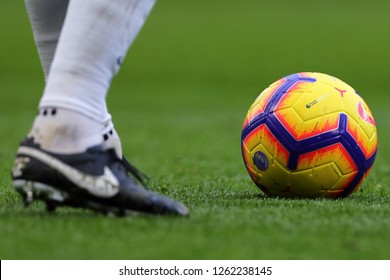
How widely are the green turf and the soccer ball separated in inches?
5.9

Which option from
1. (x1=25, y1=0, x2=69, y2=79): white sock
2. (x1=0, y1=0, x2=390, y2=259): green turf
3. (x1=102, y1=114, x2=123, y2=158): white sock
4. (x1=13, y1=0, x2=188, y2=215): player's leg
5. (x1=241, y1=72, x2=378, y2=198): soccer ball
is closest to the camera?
(x1=0, y1=0, x2=390, y2=259): green turf

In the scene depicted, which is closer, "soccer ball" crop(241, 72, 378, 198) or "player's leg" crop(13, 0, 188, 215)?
"player's leg" crop(13, 0, 188, 215)

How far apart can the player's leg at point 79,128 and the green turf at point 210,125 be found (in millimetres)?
91

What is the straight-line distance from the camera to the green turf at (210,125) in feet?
8.23

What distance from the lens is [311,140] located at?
11.9 feet

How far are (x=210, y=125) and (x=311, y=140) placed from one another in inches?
238

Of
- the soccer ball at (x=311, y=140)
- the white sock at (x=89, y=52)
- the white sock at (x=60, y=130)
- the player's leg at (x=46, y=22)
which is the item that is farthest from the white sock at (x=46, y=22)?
the soccer ball at (x=311, y=140)

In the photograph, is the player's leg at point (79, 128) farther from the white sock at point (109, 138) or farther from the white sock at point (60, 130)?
the white sock at point (109, 138)

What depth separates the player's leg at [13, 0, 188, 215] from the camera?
8.98 feet

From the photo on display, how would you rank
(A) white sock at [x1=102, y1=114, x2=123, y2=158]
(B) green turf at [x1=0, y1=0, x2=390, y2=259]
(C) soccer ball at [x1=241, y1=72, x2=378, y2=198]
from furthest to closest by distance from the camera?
1. (C) soccer ball at [x1=241, y1=72, x2=378, y2=198]
2. (A) white sock at [x1=102, y1=114, x2=123, y2=158]
3. (B) green turf at [x1=0, y1=0, x2=390, y2=259]

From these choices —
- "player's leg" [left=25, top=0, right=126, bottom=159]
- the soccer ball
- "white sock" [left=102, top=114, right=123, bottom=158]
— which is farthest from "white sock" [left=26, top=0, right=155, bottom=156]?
the soccer ball

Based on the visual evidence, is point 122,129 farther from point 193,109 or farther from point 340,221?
point 340,221

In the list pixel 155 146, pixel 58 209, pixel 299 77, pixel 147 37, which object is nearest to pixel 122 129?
pixel 155 146

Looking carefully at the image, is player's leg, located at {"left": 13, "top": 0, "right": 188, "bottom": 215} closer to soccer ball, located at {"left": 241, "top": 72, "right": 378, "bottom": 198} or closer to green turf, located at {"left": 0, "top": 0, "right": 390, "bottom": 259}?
green turf, located at {"left": 0, "top": 0, "right": 390, "bottom": 259}
